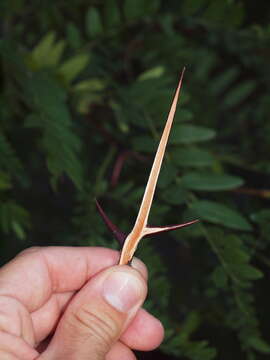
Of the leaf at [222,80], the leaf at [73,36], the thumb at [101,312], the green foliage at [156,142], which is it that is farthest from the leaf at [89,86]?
the thumb at [101,312]

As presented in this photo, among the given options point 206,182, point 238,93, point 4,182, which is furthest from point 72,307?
point 238,93

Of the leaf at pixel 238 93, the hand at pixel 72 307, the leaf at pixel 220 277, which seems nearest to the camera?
the hand at pixel 72 307

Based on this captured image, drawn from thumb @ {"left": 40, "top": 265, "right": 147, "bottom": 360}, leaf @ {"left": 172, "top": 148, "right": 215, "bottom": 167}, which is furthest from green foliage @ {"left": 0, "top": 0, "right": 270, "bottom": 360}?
thumb @ {"left": 40, "top": 265, "right": 147, "bottom": 360}

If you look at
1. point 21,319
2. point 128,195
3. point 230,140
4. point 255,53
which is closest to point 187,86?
point 255,53

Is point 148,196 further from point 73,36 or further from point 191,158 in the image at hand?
point 73,36

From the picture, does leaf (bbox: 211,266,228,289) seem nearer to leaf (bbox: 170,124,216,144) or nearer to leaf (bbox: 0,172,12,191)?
leaf (bbox: 170,124,216,144)

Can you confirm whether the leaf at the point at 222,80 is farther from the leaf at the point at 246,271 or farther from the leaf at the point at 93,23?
the leaf at the point at 246,271

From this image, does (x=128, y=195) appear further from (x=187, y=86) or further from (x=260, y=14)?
(x=260, y=14)
